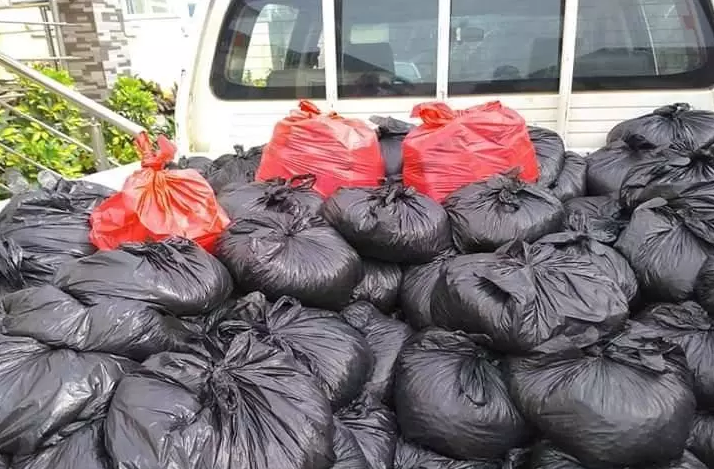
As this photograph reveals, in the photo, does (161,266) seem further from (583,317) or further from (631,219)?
(631,219)

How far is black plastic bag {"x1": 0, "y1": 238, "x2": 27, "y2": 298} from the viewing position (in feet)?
6.28

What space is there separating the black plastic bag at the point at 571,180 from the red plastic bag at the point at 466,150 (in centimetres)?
25

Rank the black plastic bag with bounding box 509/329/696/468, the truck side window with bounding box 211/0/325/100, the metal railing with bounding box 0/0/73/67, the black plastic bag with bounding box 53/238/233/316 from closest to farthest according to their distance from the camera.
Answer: the black plastic bag with bounding box 509/329/696/468, the black plastic bag with bounding box 53/238/233/316, the truck side window with bounding box 211/0/325/100, the metal railing with bounding box 0/0/73/67

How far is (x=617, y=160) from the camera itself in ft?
9.05

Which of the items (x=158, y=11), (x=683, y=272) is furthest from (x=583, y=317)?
(x=158, y=11)

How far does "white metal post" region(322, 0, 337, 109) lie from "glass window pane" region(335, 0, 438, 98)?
26 mm

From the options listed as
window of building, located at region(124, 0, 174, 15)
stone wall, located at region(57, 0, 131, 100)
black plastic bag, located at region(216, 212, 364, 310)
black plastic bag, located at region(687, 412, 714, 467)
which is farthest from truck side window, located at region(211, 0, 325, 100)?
window of building, located at region(124, 0, 174, 15)

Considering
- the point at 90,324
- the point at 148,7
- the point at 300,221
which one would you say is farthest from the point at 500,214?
the point at 148,7

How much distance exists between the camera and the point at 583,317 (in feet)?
5.83

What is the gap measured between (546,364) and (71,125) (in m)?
5.18

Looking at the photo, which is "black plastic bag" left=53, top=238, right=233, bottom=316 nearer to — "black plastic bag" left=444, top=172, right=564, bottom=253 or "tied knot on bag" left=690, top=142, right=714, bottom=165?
"black plastic bag" left=444, top=172, right=564, bottom=253

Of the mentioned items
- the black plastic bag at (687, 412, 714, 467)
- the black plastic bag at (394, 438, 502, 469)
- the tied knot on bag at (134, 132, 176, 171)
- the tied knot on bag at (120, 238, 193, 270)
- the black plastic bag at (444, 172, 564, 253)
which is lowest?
the black plastic bag at (394, 438, 502, 469)

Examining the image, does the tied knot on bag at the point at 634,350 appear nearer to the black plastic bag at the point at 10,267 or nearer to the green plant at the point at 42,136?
the black plastic bag at the point at 10,267

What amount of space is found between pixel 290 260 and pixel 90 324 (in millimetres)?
660
